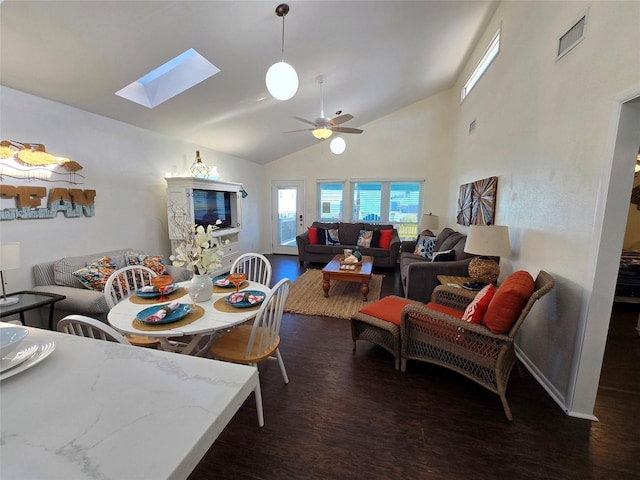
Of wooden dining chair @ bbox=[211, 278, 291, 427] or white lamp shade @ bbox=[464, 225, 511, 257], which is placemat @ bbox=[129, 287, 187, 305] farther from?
white lamp shade @ bbox=[464, 225, 511, 257]

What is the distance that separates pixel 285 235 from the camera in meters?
6.98

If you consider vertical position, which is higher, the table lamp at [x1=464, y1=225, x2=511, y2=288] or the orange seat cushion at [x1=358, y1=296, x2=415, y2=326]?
the table lamp at [x1=464, y1=225, x2=511, y2=288]

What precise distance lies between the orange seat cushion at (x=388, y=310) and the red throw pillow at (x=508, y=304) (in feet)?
2.33

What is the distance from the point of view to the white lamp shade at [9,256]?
6.55ft

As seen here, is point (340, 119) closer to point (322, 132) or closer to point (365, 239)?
point (322, 132)

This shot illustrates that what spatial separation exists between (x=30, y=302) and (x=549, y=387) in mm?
4143

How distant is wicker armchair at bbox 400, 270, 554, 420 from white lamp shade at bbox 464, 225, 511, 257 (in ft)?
1.52

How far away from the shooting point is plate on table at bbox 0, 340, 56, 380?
0.68 metres

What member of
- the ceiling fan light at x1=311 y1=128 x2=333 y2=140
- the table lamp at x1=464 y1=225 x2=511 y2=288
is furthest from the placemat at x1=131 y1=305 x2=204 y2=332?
the ceiling fan light at x1=311 y1=128 x2=333 y2=140

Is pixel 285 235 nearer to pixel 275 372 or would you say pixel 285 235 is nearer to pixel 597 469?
pixel 275 372

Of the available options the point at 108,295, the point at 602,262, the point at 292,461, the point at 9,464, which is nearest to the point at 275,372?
the point at 292,461

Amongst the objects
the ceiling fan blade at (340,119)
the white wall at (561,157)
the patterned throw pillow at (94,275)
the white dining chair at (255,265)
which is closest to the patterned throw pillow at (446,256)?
the white wall at (561,157)

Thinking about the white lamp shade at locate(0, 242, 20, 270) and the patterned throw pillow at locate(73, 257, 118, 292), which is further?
the patterned throw pillow at locate(73, 257, 118, 292)

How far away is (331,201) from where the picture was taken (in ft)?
21.6
